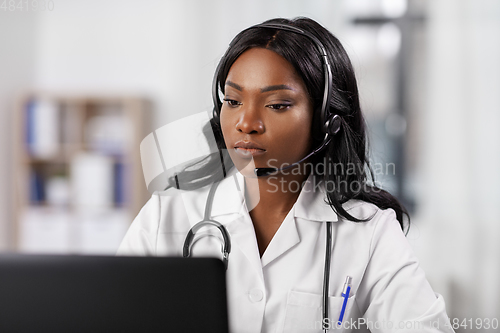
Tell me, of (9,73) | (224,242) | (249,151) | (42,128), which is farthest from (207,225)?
(9,73)

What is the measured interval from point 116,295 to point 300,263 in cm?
44

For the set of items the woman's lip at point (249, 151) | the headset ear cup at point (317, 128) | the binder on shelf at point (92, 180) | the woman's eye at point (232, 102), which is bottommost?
the binder on shelf at point (92, 180)

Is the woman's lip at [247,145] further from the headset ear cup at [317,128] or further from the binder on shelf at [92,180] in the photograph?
the binder on shelf at [92,180]

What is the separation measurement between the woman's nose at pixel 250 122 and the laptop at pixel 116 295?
1.11 feet

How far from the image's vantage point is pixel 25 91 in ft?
7.93

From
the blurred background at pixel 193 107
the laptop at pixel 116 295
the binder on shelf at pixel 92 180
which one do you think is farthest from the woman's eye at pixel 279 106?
the binder on shelf at pixel 92 180

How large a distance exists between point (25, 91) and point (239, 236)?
2138 millimetres

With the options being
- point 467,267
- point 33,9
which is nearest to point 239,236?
point 467,267

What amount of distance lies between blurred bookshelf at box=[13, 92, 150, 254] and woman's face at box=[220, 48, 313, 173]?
1.72 meters

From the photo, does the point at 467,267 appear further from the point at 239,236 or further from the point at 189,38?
the point at 189,38

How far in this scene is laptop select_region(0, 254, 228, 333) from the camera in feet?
1.29

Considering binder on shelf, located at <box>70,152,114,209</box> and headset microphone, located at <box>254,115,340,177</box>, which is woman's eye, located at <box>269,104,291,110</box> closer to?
headset microphone, located at <box>254,115,340,177</box>

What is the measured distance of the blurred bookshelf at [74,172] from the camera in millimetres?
2391

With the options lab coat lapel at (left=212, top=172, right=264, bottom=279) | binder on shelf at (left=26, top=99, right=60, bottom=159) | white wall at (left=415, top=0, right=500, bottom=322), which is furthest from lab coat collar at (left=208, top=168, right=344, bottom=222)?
binder on shelf at (left=26, top=99, right=60, bottom=159)
